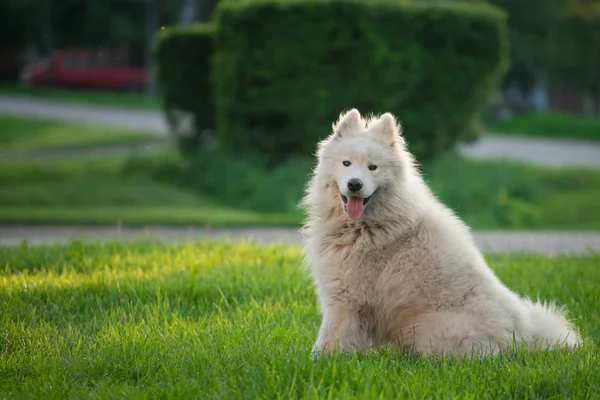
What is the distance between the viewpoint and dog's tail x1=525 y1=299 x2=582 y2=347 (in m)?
5.30

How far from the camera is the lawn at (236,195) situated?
42.1 ft

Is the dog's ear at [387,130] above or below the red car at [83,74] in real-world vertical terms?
above

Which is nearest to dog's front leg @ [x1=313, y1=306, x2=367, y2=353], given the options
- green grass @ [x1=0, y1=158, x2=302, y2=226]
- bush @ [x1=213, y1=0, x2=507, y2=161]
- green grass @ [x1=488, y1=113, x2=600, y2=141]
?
green grass @ [x1=0, y1=158, x2=302, y2=226]

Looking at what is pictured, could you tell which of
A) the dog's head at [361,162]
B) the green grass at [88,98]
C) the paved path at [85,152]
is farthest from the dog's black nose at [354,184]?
the green grass at [88,98]

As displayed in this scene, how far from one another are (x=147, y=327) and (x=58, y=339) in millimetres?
585

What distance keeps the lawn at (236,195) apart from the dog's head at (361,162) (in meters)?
6.82

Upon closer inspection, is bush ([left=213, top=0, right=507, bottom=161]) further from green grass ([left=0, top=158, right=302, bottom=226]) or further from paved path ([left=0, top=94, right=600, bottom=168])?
paved path ([left=0, top=94, right=600, bottom=168])

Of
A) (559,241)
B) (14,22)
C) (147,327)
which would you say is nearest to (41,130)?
(559,241)

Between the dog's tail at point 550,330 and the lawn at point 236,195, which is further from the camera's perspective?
the lawn at point 236,195

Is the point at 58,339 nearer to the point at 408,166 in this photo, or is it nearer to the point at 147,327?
the point at 147,327

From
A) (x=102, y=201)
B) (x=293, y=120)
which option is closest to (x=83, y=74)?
(x=102, y=201)

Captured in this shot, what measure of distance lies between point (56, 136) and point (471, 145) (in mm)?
12993

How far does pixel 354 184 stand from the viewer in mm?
5125

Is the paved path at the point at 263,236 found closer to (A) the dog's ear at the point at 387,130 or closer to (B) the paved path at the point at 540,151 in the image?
(A) the dog's ear at the point at 387,130
